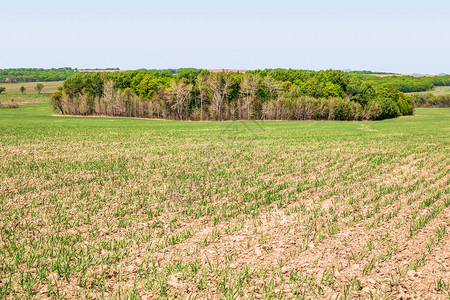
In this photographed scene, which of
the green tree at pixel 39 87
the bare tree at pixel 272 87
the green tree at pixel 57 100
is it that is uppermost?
the green tree at pixel 39 87

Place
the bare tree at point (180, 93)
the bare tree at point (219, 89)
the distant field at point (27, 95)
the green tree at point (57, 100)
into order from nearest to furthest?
the bare tree at point (180, 93) < the bare tree at point (219, 89) < the green tree at point (57, 100) < the distant field at point (27, 95)

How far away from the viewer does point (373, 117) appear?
9538 centimetres

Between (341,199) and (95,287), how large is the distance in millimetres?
8962

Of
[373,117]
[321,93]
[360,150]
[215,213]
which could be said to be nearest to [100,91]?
[321,93]

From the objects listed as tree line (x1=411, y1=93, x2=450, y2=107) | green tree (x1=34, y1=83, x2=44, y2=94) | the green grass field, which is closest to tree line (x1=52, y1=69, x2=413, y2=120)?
the green grass field

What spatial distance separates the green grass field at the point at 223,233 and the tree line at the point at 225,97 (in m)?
72.1

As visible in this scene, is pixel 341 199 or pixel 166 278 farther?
pixel 341 199

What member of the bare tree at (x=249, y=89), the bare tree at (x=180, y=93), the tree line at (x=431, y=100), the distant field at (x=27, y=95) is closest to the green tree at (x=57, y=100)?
the bare tree at (x=180, y=93)

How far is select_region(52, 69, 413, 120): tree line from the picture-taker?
288 ft

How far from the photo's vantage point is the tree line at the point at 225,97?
288ft

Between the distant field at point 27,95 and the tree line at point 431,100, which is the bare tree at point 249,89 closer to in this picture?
the distant field at point 27,95

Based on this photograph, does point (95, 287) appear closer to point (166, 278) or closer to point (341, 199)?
point (166, 278)

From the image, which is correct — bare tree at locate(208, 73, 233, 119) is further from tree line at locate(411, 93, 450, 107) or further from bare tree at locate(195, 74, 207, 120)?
tree line at locate(411, 93, 450, 107)

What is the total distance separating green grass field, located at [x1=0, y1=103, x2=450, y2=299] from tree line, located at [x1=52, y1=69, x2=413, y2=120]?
72.1 m
